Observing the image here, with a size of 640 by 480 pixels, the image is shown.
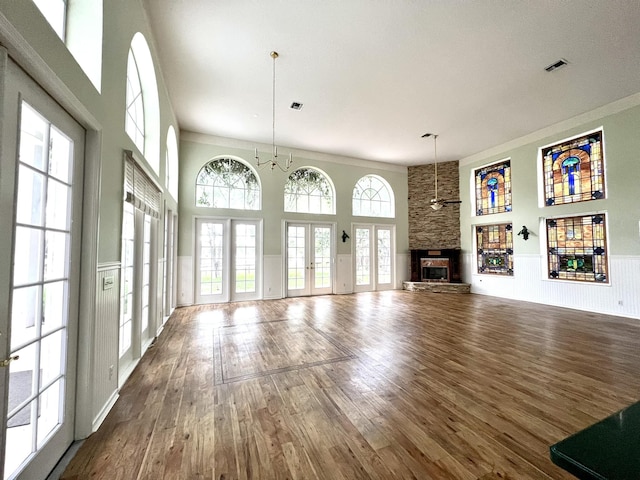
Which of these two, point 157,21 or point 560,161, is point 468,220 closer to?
point 560,161

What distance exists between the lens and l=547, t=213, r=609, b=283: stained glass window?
5.23 meters

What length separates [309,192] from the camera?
746 centimetres

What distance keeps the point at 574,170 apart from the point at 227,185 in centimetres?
792

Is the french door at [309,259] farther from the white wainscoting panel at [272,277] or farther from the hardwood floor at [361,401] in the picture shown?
the hardwood floor at [361,401]

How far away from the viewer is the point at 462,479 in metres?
1.43

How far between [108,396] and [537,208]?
8.28 m

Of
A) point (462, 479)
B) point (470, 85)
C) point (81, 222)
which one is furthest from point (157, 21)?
point (462, 479)

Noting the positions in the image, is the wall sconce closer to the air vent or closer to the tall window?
the air vent

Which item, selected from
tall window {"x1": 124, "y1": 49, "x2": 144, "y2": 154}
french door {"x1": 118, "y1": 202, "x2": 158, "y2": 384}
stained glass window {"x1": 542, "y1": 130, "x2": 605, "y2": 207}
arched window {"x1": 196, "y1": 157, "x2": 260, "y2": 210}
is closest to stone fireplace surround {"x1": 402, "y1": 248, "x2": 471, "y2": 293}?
stained glass window {"x1": 542, "y1": 130, "x2": 605, "y2": 207}

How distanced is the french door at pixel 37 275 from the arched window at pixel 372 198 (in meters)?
6.95

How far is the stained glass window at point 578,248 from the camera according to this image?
5.23m

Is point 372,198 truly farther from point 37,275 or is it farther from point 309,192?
point 37,275

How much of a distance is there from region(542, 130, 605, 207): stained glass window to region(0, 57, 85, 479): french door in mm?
8068

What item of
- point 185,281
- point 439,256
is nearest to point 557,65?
point 439,256
